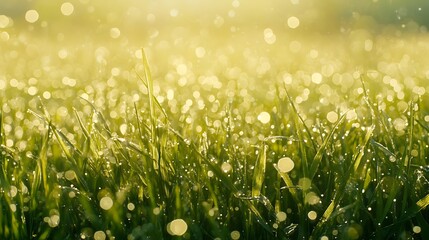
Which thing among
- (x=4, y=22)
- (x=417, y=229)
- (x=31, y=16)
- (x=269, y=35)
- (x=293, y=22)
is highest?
(x=417, y=229)

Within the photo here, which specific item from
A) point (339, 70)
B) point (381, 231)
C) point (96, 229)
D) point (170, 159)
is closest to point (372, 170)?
point (381, 231)

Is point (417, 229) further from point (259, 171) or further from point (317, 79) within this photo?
point (317, 79)

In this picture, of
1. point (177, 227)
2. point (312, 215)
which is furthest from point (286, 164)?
point (177, 227)

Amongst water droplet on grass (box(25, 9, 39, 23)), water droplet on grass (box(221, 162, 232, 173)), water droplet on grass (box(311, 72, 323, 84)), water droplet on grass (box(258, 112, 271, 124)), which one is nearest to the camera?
water droplet on grass (box(221, 162, 232, 173))

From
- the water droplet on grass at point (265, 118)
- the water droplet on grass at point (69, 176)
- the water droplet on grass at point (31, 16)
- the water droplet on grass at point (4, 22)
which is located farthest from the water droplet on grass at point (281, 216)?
the water droplet on grass at point (31, 16)

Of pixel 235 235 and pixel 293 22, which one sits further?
pixel 293 22

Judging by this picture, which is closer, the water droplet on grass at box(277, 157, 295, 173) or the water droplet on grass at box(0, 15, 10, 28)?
the water droplet on grass at box(277, 157, 295, 173)

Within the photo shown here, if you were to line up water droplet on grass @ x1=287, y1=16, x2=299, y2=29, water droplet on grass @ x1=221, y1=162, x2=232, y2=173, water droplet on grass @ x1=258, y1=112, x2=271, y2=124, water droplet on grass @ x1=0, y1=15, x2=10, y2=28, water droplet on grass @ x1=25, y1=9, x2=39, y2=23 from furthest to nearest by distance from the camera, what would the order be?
1. water droplet on grass @ x1=287, y1=16, x2=299, y2=29
2. water droplet on grass @ x1=25, y1=9, x2=39, y2=23
3. water droplet on grass @ x1=0, y1=15, x2=10, y2=28
4. water droplet on grass @ x1=258, y1=112, x2=271, y2=124
5. water droplet on grass @ x1=221, y1=162, x2=232, y2=173

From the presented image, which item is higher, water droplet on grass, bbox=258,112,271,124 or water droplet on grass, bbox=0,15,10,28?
water droplet on grass, bbox=258,112,271,124

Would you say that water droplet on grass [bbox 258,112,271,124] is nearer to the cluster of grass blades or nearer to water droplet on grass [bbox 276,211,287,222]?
the cluster of grass blades

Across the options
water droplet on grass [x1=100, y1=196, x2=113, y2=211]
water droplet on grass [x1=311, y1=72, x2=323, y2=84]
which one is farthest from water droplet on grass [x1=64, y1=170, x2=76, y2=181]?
water droplet on grass [x1=311, y1=72, x2=323, y2=84]

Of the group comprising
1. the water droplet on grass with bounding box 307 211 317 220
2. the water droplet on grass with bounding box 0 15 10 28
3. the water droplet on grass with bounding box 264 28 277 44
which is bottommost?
the water droplet on grass with bounding box 264 28 277 44
